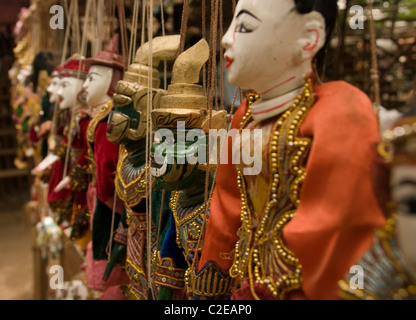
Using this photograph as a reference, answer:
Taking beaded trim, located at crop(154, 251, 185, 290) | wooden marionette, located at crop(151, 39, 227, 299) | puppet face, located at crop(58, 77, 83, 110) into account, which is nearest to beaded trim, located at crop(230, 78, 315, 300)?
wooden marionette, located at crop(151, 39, 227, 299)

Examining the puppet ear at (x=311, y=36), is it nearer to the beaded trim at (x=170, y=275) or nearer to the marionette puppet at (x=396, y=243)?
the marionette puppet at (x=396, y=243)

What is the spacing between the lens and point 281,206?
0.76m

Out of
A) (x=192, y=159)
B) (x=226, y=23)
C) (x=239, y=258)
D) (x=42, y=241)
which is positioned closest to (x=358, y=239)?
(x=239, y=258)

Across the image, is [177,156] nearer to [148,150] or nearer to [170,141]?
[170,141]

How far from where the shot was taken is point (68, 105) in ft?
6.16

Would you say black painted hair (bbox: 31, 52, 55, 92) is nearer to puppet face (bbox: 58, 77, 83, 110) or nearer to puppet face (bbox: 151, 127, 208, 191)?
puppet face (bbox: 58, 77, 83, 110)

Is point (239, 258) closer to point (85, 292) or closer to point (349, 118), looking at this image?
point (349, 118)

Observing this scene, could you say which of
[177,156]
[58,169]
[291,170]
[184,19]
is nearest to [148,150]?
[177,156]

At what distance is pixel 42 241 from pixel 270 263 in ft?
5.99

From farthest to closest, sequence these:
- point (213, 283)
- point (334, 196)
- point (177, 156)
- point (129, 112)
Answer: point (129, 112) < point (177, 156) < point (213, 283) < point (334, 196)

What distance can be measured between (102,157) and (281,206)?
853mm

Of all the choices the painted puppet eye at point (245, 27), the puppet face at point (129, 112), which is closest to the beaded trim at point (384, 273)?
the painted puppet eye at point (245, 27)

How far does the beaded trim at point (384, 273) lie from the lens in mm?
562

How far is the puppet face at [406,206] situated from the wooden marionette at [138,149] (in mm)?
747
